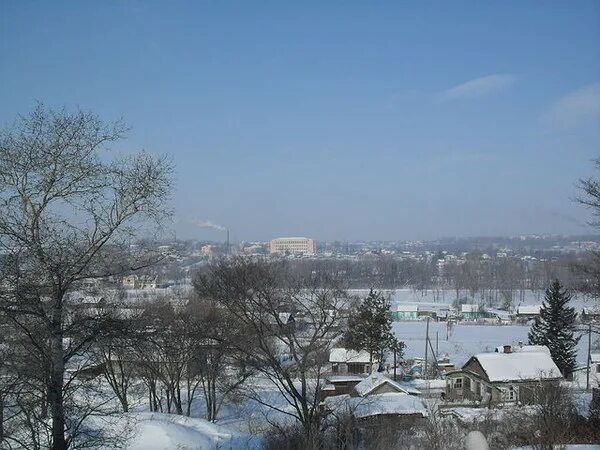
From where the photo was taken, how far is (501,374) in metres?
21.0

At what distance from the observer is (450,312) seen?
5547 centimetres

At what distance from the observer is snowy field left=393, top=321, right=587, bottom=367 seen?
34.6 metres

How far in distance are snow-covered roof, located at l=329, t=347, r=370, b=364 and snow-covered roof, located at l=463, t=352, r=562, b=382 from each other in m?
7.22

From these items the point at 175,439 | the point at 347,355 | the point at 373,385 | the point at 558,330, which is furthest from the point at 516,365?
the point at 175,439

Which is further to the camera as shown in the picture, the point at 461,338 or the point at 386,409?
the point at 461,338

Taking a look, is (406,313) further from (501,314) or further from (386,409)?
(386,409)

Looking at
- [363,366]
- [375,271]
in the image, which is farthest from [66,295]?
[375,271]

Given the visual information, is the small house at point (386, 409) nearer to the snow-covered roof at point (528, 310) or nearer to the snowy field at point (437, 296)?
the snow-covered roof at point (528, 310)

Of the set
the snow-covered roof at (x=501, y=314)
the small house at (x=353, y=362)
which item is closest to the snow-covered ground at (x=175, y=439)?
the small house at (x=353, y=362)

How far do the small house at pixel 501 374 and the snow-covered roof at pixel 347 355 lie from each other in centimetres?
580

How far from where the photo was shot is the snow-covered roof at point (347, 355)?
1086 inches

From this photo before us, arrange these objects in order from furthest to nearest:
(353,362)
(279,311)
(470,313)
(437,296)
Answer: (437,296) < (470,313) < (353,362) < (279,311)

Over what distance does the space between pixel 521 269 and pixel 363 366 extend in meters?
60.1

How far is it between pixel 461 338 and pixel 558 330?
48.1 ft
